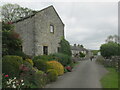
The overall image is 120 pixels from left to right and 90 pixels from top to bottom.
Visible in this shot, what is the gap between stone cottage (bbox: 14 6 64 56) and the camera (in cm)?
1329

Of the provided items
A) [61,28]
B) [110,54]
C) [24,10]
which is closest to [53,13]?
[61,28]

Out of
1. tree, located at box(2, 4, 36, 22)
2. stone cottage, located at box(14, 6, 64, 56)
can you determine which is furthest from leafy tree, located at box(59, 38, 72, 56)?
tree, located at box(2, 4, 36, 22)

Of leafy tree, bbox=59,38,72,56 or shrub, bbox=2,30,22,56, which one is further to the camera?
leafy tree, bbox=59,38,72,56

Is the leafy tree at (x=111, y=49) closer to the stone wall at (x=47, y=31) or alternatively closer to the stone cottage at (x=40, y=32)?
the stone wall at (x=47, y=31)

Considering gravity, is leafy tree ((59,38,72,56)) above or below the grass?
above

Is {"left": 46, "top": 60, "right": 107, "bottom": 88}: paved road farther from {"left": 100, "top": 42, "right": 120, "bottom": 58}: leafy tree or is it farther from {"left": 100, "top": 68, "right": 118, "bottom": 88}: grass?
{"left": 100, "top": 42, "right": 120, "bottom": 58}: leafy tree

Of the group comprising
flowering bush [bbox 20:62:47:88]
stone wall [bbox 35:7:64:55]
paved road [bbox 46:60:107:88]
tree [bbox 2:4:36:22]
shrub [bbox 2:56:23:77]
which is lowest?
paved road [bbox 46:60:107:88]

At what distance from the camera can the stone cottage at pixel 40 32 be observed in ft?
43.6

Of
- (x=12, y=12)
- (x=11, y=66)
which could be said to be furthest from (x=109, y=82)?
(x=12, y=12)

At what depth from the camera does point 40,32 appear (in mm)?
13781

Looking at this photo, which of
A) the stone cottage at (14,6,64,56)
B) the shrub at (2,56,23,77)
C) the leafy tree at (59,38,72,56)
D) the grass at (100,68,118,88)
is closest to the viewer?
the shrub at (2,56,23,77)

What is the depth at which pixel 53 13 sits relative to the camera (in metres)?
15.9

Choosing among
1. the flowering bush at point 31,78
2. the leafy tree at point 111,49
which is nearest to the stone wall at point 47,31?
the flowering bush at point 31,78

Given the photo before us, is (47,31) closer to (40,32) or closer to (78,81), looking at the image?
(40,32)
